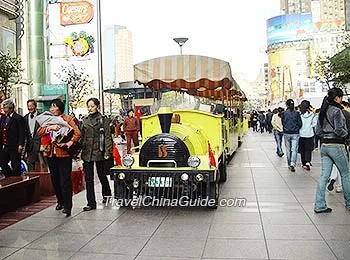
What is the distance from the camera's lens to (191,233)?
6.35 metres

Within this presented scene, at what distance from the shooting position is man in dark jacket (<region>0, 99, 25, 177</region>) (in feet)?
30.1

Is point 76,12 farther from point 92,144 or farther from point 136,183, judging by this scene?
point 136,183

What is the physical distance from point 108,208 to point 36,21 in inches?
1743

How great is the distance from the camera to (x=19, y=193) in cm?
829

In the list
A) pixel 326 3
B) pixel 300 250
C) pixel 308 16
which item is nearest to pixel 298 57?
pixel 308 16

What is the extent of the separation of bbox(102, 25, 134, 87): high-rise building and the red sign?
56.2 meters

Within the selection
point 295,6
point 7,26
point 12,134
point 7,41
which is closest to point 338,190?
point 12,134

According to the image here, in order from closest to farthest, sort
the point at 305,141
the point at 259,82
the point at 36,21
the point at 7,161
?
the point at 7,161, the point at 305,141, the point at 36,21, the point at 259,82

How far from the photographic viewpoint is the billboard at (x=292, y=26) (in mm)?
112938

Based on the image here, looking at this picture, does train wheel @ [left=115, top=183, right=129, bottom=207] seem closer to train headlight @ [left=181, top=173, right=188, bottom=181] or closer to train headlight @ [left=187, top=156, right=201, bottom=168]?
train headlight @ [left=181, top=173, right=188, bottom=181]

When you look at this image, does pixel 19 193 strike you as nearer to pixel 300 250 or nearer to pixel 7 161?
pixel 7 161

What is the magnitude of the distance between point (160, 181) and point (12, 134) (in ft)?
10.5

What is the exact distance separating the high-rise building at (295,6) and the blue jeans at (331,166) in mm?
168487

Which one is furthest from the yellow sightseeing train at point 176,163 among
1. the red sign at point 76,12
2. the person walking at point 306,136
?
the red sign at point 76,12
